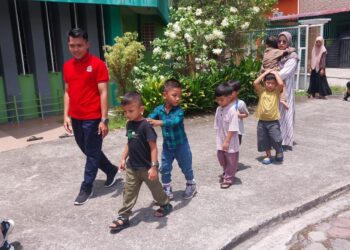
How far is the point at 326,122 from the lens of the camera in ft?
25.5

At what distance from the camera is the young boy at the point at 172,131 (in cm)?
367

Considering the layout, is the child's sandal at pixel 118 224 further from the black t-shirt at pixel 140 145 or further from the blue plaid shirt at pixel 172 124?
the blue plaid shirt at pixel 172 124

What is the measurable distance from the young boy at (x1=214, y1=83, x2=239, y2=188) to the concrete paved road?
23 centimetres

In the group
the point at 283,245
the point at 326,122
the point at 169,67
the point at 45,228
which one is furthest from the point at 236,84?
the point at 169,67

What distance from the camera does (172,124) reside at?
3.75m

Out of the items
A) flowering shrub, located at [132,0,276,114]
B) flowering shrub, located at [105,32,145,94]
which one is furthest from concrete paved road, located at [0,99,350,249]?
flowering shrub, located at [105,32,145,94]

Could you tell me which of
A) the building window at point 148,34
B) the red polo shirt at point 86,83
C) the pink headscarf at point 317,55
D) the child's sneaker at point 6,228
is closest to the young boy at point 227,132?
the red polo shirt at point 86,83

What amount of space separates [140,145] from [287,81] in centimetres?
306

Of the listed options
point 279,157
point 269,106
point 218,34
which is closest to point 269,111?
point 269,106

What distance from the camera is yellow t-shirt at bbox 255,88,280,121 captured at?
5.08m

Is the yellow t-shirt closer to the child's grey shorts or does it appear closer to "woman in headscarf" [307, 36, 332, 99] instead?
the child's grey shorts

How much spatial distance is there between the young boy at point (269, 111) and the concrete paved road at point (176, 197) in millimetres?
321

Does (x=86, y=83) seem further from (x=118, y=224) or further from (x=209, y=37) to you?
(x=209, y=37)

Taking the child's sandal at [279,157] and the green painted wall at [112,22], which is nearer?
the child's sandal at [279,157]
